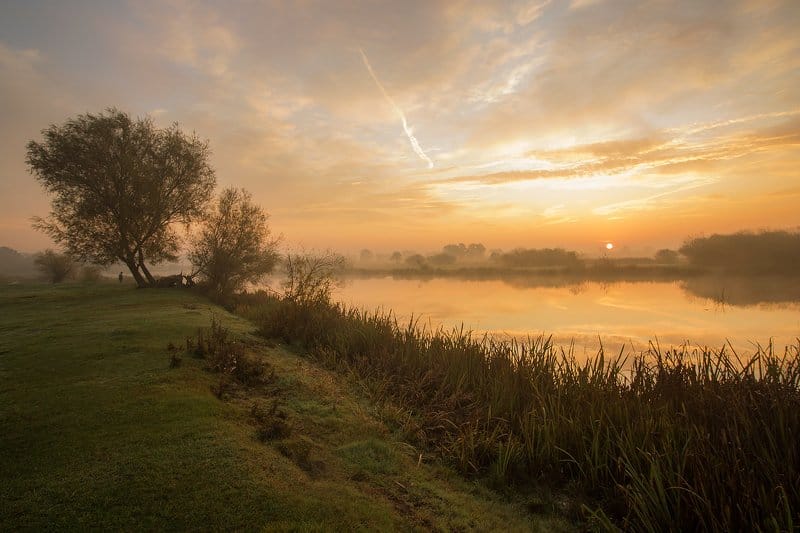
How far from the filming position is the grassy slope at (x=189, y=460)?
3883 millimetres

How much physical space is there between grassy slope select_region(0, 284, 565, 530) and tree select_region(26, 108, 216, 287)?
62.8 ft

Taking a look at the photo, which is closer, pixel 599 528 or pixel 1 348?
pixel 599 528

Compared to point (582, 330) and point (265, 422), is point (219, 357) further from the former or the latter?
point (582, 330)

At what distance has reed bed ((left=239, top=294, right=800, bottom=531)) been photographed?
13.9 feet

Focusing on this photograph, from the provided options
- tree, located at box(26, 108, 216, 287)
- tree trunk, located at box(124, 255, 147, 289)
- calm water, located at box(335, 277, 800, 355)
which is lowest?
calm water, located at box(335, 277, 800, 355)

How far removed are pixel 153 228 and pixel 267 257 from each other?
7.45 meters

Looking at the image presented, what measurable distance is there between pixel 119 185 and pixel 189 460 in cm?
2592

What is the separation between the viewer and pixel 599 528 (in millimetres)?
4551

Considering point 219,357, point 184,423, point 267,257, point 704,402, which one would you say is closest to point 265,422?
point 184,423

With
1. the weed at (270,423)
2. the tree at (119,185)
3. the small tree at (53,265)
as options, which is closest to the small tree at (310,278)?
→ the weed at (270,423)

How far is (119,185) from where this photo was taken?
24641mm

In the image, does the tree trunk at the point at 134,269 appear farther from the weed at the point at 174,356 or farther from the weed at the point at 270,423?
the weed at the point at 270,423

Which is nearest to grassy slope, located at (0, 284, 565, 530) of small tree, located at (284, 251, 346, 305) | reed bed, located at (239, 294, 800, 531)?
reed bed, located at (239, 294, 800, 531)

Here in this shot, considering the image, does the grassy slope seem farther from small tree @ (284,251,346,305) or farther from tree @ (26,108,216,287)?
tree @ (26,108,216,287)
